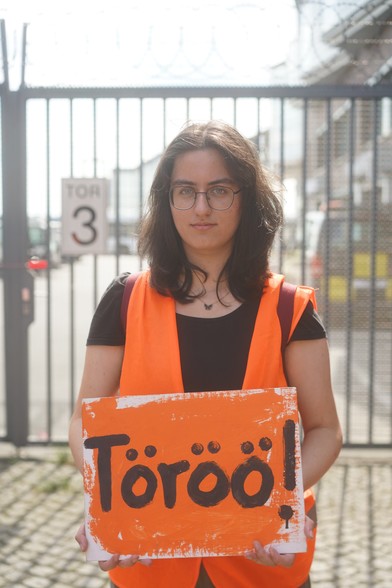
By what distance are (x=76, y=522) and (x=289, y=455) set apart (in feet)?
8.54

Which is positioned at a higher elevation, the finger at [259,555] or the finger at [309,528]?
the finger at [309,528]

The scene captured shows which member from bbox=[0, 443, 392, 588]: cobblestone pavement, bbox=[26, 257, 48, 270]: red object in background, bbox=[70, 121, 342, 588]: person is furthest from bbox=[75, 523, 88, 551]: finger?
bbox=[26, 257, 48, 270]: red object in background

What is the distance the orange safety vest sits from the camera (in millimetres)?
1708

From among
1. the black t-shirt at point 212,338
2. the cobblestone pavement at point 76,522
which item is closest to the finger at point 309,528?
the black t-shirt at point 212,338

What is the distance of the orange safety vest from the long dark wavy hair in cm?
6

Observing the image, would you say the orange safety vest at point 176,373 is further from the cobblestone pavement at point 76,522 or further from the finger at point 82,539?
the cobblestone pavement at point 76,522

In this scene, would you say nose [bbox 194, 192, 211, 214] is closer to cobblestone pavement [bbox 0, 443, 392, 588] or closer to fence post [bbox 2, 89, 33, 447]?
cobblestone pavement [bbox 0, 443, 392, 588]

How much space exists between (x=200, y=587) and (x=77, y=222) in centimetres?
326

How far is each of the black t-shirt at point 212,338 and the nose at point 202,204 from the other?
24cm

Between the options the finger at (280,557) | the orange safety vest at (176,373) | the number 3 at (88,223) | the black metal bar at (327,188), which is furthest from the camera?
the black metal bar at (327,188)

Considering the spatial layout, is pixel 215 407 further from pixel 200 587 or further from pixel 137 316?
pixel 200 587

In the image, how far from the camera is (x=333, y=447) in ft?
5.84

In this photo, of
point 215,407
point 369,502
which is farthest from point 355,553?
point 215,407

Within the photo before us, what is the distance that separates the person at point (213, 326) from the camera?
172cm
